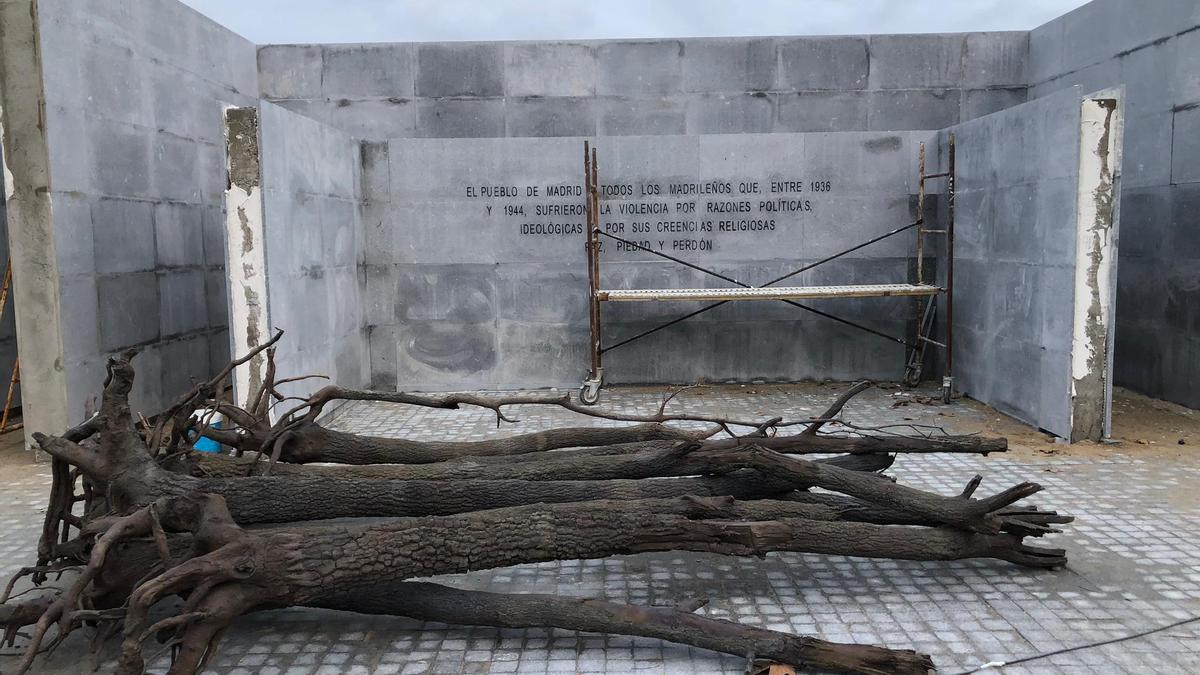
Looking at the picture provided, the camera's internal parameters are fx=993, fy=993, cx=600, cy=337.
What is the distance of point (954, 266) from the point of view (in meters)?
9.41

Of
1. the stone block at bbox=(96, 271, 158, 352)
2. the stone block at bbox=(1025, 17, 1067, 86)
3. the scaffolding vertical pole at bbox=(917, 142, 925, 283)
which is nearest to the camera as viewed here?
the stone block at bbox=(96, 271, 158, 352)

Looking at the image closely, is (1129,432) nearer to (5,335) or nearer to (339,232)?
(339,232)

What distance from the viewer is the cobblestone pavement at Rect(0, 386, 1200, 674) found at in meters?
3.68

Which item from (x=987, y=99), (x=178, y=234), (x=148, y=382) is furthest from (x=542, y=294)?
(x=987, y=99)

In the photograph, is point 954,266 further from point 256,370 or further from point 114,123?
point 114,123

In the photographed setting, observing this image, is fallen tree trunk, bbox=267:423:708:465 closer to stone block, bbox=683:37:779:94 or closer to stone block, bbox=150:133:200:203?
stone block, bbox=150:133:200:203

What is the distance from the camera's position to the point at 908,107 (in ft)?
38.5

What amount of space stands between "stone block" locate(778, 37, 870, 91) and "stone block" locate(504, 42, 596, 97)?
7.50 ft

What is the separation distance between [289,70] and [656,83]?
14.2 ft

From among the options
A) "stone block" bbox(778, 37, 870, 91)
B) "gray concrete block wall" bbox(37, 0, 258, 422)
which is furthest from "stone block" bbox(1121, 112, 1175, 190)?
"gray concrete block wall" bbox(37, 0, 258, 422)

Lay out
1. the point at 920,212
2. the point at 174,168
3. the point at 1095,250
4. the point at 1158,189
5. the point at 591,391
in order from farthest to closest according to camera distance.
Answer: the point at 920,212
the point at 591,391
the point at 174,168
the point at 1158,189
the point at 1095,250

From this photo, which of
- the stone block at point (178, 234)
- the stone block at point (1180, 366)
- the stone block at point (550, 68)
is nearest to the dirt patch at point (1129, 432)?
the stone block at point (1180, 366)

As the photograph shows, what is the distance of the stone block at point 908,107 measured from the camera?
38.4 ft

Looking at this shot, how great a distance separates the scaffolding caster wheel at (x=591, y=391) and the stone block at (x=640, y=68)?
14.1 ft
